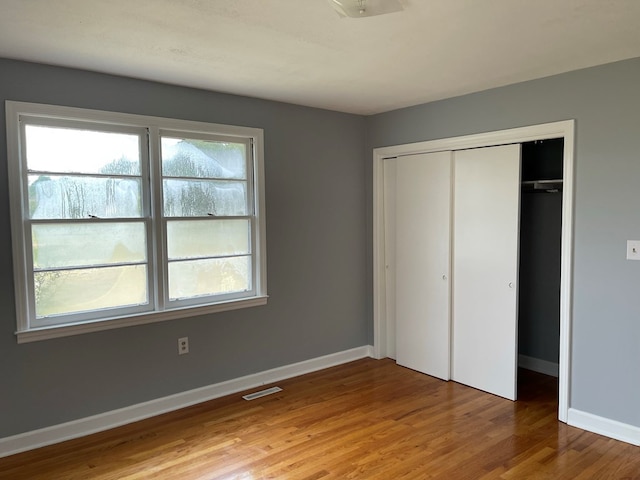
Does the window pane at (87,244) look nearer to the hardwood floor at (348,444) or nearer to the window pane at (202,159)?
the window pane at (202,159)

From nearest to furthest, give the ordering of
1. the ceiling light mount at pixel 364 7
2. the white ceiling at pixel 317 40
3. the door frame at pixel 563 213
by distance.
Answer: the ceiling light mount at pixel 364 7
the white ceiling at pixel 317 40
the door frame at pixel 563 213

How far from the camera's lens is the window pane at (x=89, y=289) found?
3.00 meters

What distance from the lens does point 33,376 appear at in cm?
293

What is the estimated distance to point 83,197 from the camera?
312 centimetres

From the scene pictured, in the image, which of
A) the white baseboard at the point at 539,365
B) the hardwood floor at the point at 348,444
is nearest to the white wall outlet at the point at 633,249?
the hardwood floor at the point at 348,444

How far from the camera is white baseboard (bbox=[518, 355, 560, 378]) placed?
13.7ft

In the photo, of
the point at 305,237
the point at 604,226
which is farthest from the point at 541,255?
the point at 305,237

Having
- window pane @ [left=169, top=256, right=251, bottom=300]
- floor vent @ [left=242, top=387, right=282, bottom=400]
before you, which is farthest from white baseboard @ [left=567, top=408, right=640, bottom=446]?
window pane @ [left=169, top=256, right=251, bottom=300]

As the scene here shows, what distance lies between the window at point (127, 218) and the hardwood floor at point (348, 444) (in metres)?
0.77

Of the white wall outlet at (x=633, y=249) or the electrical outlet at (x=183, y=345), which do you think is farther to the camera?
the electrical outlet at (x=183, y=345)

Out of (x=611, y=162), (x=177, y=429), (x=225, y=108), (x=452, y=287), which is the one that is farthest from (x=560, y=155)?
(x=177, y=429)

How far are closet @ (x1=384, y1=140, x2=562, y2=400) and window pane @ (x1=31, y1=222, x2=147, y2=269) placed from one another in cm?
233

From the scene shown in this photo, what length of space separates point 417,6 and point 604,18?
0.95 m

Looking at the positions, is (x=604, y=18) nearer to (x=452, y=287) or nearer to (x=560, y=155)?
(x=560, y=155)
